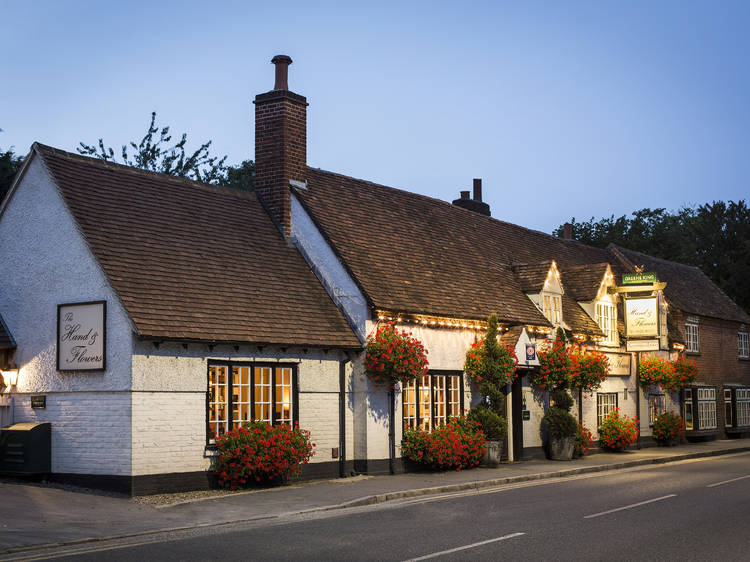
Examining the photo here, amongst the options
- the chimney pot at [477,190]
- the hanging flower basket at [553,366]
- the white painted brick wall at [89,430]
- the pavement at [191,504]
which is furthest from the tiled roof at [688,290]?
the white painted brick wall at [89,430]

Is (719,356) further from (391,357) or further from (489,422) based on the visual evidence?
(391,357)

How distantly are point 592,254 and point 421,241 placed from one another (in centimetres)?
1359

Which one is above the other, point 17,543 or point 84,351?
point 84,351

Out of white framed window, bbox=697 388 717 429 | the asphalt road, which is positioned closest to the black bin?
the asphalt road

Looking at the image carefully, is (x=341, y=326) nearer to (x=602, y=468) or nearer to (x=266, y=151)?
(x=266, y=151)

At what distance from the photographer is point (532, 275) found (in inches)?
1080

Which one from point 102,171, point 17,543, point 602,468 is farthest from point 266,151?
point 17,543

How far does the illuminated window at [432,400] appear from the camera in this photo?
864 inches

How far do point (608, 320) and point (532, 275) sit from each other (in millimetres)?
4637

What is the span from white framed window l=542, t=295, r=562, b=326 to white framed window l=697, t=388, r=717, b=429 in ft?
41.2

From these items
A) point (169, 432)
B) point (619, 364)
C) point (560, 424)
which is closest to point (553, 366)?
point (560, 424)

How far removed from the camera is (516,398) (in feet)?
83.6

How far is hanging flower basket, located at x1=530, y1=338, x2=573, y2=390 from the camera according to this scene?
25.1m

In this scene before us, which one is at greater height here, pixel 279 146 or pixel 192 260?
pixel 279 146
